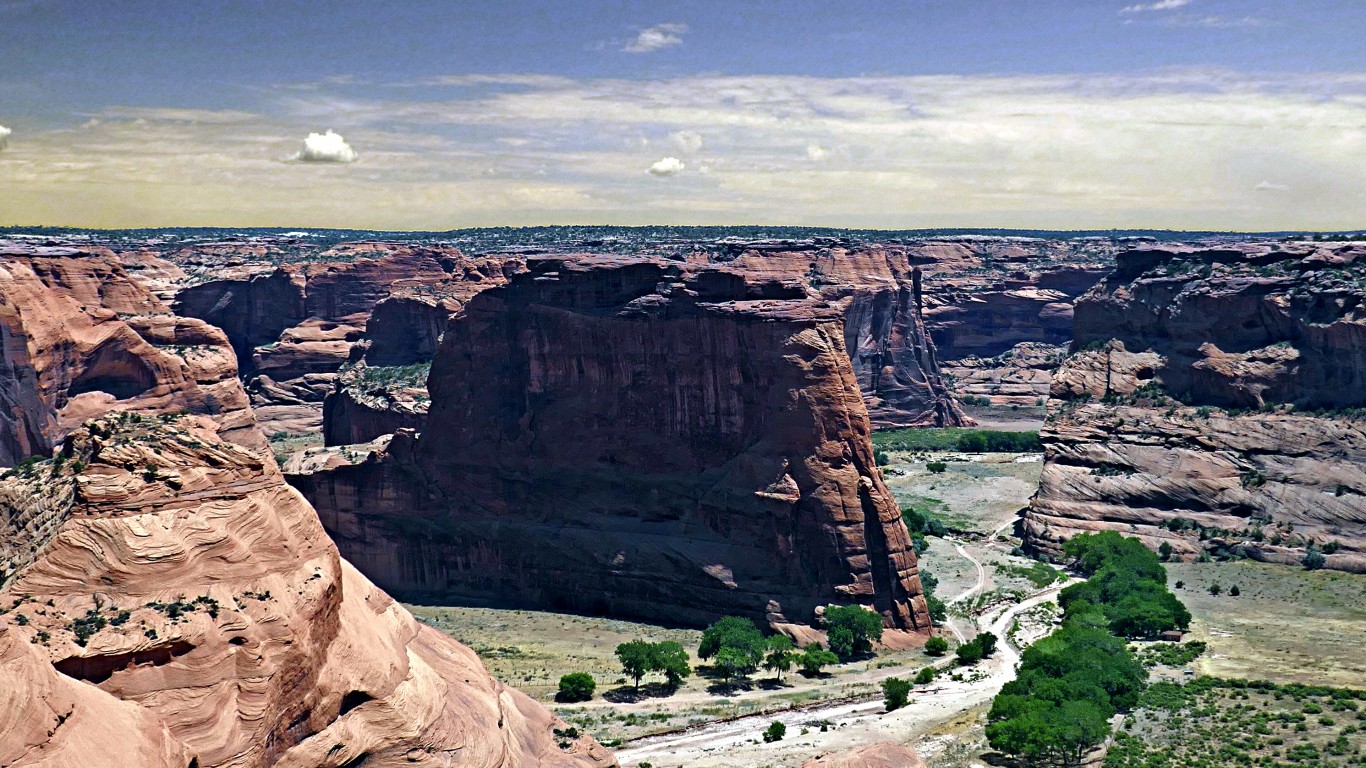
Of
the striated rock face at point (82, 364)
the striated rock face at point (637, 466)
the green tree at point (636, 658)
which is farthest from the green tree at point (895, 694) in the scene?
the striated rock face at point (82, 364)

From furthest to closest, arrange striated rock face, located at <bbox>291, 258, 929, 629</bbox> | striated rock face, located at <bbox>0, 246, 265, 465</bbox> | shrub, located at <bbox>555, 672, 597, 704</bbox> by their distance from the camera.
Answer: striated rock face, located at <bbox>0, 246, 265, 465</bbox> < striated rock face, located at <bbox>291, 258, 929, 629</bbox> < shrub, located at <bbox>555, 672, 597, 704</bbox>

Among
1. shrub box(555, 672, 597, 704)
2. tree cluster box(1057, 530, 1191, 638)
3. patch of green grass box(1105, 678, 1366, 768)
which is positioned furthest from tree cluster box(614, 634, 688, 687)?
tree cluster box(1057, 530, 1191, 638)

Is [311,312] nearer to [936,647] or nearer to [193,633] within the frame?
[936,647]

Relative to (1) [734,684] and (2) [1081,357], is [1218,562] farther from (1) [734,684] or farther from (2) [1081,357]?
(1) [734,684]

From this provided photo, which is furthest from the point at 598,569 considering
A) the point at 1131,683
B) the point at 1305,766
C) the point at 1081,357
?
the point at 1081,357

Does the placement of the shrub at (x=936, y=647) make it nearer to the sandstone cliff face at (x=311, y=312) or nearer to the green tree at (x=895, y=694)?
the green tree at (x=895, y=694)

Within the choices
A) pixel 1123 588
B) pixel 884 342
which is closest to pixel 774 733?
pixel 1123 588

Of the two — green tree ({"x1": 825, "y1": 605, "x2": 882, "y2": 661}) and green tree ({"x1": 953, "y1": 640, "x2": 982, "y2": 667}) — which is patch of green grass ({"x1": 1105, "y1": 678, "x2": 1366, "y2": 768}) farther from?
green tree ({"x1": 825, "y1": 605, "x2": 882, "y2": 661})
